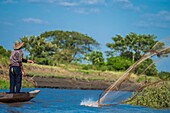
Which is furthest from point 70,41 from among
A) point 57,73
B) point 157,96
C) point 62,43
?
point 157,96

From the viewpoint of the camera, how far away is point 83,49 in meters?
92.7

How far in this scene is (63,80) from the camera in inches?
1763

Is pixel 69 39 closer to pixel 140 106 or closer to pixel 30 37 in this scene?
pixel 30 37

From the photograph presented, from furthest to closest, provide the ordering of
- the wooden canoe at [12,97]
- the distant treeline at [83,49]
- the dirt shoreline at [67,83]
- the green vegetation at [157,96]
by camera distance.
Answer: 1. the distant treeline at [83,49]
2. the dirt shoreline at [67,83]
3. the green vegetation at [157,96]
4. the wooden canoe at [12,97]

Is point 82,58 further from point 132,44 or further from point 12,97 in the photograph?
point 12,97

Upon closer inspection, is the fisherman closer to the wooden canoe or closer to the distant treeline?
the wooden canoe

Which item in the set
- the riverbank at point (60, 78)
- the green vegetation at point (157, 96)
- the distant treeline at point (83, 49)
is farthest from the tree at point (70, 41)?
the green vegetation at point (157, 96)

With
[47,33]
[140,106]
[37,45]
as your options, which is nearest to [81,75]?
[37,45]

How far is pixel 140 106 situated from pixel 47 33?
7496 cm

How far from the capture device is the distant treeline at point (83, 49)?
236 feet

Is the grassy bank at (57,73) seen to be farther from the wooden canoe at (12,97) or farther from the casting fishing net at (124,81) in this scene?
the casting fishing net at (124,81)

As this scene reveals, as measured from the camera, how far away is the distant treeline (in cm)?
7201

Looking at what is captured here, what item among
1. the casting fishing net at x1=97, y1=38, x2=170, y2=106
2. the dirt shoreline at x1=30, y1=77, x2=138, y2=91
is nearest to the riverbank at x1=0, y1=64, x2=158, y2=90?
the dirt shoreline at x1=30, y1=77, x2=138, y2=91

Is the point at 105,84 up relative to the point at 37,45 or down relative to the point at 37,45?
down
